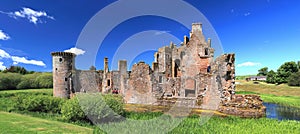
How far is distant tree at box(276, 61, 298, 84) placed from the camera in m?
76.3

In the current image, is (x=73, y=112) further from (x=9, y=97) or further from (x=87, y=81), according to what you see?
(x=9, y=97)

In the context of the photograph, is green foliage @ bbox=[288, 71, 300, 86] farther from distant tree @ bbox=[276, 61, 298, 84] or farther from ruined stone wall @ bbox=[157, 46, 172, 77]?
ruined stone wall @ bbox=[157, 46, 172, 77]

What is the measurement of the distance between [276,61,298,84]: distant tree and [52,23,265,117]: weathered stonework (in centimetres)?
5058

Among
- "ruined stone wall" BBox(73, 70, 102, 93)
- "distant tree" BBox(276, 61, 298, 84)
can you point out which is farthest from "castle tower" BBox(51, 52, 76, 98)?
"distant tree" BBox(276, 61, 298, 84)

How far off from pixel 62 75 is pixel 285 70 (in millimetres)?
76436

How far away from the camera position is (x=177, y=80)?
31484 mm

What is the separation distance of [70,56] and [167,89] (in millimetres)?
16867

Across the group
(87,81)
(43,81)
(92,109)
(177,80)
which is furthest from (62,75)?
(43,81)

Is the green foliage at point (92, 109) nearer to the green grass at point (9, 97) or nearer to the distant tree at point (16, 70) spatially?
the green grass at point (9, 97)

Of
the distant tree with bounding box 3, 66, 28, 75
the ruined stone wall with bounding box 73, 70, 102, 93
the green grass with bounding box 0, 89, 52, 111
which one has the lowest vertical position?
the green grass with bounding box 0, 89, 52, 111

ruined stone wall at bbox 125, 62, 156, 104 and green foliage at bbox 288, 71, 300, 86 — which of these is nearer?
ruined stone wall at bbox 125, 62, 156, 104

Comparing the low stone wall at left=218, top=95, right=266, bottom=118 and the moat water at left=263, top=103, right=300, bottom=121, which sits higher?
the low stone wall at left=218, top=95, right=266, bottom=118

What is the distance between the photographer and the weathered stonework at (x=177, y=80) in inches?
914

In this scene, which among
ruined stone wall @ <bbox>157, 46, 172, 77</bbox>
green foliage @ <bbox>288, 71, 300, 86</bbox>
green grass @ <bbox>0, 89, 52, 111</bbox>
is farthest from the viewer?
green foliage @ <bbox>288, 71, 300, 86</bbox>
